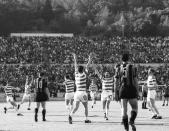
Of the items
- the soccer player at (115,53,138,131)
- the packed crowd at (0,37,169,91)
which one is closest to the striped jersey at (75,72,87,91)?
the soccer player at (115,53,138,131)

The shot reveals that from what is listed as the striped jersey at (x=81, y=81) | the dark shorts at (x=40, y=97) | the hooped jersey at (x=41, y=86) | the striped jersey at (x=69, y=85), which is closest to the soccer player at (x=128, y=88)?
the striped jersey at (x=81, y=81)

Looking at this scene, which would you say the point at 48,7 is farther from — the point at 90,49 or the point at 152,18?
the point at 90,49

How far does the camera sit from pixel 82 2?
494ft

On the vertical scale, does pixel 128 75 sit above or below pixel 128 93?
above

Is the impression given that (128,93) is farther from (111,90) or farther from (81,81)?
(111,90)

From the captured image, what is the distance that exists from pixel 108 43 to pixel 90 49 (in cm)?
460

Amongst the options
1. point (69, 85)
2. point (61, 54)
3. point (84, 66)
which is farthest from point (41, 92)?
point (61, 54)

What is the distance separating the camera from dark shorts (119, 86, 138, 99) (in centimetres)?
1484

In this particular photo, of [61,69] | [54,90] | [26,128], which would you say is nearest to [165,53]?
[61,69]

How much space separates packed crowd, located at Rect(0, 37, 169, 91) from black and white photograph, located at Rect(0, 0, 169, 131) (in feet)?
0.42

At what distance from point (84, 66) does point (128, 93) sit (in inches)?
1873

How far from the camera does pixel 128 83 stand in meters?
14.9

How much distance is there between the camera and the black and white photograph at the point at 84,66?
61.5ft

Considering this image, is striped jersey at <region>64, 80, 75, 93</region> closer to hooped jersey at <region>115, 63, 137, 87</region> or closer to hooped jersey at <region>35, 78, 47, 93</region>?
hooped jersey at <region>35, 78, 47, 93</region>
